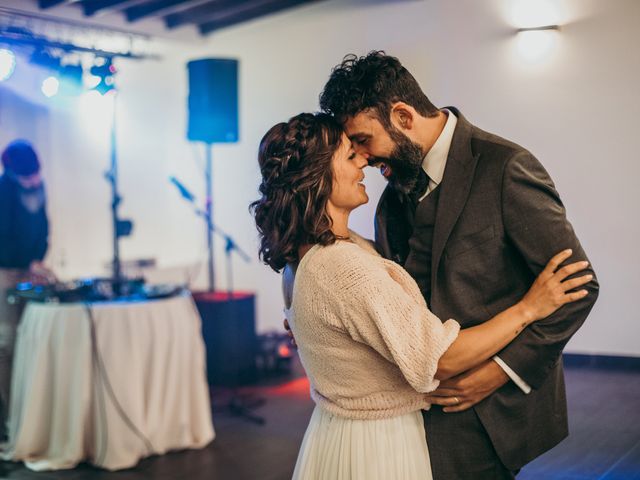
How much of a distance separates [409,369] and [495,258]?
0.35m

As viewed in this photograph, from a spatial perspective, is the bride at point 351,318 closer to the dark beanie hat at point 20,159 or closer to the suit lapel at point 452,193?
the suit lapel at point 452,193

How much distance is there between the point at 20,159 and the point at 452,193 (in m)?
3.56

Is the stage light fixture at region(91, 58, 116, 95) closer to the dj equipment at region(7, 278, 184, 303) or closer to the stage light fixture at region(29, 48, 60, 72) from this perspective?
the stage light fixture at region(29, 48, 60, 72)

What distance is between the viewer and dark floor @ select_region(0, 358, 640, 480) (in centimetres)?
381

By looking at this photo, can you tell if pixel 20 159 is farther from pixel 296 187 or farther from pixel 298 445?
pixel 296 187

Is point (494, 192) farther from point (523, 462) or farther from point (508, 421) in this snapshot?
point (523, 462)

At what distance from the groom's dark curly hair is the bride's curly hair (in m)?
0.11

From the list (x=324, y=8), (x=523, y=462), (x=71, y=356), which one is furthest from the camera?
(x=324, y=8)

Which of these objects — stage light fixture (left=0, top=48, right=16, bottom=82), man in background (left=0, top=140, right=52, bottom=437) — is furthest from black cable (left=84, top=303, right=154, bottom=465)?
stage light fixture (left=0, top=48, right=16, bottom=82)

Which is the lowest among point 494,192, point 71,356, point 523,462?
point 71,356

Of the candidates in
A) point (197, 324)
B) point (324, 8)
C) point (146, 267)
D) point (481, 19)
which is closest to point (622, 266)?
point (481, 19)

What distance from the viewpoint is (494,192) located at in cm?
172

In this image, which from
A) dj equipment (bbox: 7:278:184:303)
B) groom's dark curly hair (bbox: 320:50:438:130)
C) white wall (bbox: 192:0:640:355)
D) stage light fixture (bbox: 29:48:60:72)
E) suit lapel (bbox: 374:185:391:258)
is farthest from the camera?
white wall (bbox: 192:0:640:355)

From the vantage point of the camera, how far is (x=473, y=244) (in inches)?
68.8
